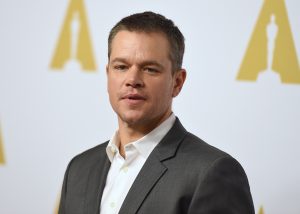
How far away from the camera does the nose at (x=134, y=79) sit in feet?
4.16

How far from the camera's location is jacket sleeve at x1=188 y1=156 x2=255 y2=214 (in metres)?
1.16

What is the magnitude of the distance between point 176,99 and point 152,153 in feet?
1.74

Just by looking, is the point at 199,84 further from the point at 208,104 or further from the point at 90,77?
the point at 90,77

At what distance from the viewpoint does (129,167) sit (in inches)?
52.5

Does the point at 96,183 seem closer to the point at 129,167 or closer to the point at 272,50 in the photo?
the point at 129,167

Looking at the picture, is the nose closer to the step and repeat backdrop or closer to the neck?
the neck

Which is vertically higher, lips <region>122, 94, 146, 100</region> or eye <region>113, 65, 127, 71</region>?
eye <region>113, 65, 127, 71</region>

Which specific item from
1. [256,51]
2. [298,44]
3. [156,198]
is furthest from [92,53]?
[156,198]

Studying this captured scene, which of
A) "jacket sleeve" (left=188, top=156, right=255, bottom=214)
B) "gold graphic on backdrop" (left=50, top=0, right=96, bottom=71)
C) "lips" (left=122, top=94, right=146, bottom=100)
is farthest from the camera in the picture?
"gold graphic on backdrop" (left=50, top=0, right=96, bottom=71)

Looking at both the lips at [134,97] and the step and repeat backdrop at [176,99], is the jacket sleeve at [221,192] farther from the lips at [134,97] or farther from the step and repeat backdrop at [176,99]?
the step and repeat backdrop at [176,99]

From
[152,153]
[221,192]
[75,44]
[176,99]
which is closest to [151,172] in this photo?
[152,153]

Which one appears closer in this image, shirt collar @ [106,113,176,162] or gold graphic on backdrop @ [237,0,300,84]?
shirt collar @ [106,113,176,162]

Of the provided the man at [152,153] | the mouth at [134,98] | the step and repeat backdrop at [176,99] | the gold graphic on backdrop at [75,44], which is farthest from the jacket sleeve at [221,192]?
the gold graphic on backdrop at [75,44]

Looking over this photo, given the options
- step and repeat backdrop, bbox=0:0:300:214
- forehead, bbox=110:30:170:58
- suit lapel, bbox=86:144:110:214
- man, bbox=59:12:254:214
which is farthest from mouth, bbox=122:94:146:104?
step and repeat backdrop, bbox=0:0:300:214
